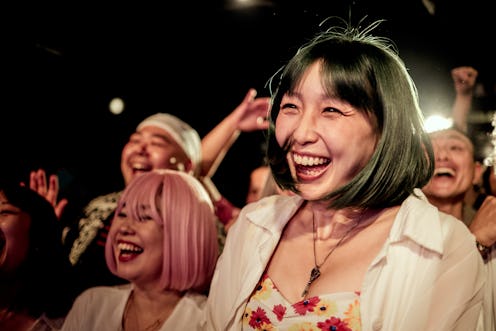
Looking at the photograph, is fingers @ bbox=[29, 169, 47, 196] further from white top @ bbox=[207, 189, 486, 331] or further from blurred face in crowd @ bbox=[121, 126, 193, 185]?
white top @ bbox=[207, 189, 486, 331]

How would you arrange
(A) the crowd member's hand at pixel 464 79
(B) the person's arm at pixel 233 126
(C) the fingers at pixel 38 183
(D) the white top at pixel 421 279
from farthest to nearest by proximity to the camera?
(C) the fingers at pixel 38 183, (B) the person's arm at pixel 233 126, (A) the crowd member's hand at pixel 464 79, (D) the white top at pixel 421 279

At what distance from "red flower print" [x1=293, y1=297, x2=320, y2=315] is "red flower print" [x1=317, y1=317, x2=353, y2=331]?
6 cm

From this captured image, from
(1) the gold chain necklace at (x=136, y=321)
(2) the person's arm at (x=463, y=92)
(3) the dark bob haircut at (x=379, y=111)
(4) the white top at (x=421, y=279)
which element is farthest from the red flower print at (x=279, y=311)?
(2) the person's arm at (x=463, y=92)

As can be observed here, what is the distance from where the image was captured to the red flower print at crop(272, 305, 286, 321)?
152cm

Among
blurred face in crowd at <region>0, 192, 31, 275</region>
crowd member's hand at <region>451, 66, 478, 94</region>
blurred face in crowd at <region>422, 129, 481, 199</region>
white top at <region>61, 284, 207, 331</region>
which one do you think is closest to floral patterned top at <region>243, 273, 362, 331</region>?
white top at <region>61, 284, 207, 331</region>

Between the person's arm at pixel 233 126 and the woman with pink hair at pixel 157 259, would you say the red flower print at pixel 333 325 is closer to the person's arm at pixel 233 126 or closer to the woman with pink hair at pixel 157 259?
the woman with pink hair at pixel 157 259

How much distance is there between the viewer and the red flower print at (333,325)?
4.65 feet

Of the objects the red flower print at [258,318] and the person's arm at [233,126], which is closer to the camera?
the red flower print at [258,318]

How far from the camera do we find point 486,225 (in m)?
2.08

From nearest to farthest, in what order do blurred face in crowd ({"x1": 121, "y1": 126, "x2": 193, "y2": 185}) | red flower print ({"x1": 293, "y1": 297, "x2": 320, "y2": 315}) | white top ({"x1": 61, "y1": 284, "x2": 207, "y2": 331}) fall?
1. red flower print ({"x1": 293, "y1": 297, "x2": 320, "y2": 315})
2. white top ({"x1": 61, "y1": 284, "x2": 207, "y2": 331})
3. blurred face in crowd ({"x1": 121, "y1": 126, "x2": 193, "y2": 185})

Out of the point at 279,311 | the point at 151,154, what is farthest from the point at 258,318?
the point at 151,154

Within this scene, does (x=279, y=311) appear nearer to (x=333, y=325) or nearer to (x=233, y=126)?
(x=333, y=325)

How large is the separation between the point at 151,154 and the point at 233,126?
0.70 meters

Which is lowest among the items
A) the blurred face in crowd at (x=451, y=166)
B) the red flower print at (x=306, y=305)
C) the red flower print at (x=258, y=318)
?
the red flower print at (x=258, y=318)
